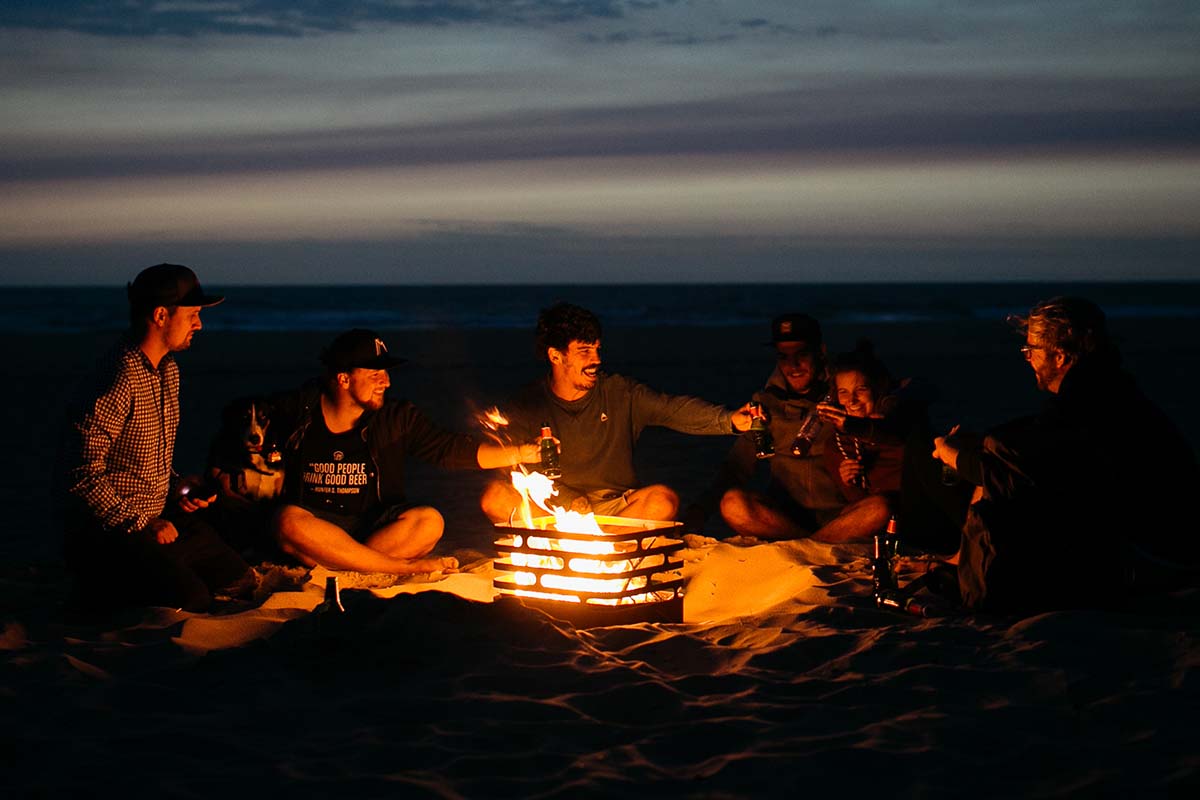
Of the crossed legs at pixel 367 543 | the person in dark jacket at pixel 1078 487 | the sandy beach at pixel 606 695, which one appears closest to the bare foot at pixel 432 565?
the crossed legs at pixel 367 543

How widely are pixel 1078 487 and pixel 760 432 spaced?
190 cm

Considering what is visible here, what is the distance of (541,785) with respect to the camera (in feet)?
10.9

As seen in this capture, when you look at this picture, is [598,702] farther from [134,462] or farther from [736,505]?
[736,505]

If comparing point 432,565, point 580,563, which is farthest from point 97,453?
point 580,563

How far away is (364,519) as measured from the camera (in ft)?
19.9

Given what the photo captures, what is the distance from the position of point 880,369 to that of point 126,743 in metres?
4.20

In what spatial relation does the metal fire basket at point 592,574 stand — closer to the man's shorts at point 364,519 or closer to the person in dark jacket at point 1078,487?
the man's shorts at point 364,519

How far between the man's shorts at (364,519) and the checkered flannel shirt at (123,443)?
928 mm

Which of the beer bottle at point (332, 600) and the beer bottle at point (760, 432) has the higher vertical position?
the beer bottle at point (760, 432)

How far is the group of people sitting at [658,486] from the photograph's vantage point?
454 centimetres

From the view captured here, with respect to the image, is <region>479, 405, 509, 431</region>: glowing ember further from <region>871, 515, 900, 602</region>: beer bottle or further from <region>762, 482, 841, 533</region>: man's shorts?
<region>871, 515, 900, 602</region>: beer bottle

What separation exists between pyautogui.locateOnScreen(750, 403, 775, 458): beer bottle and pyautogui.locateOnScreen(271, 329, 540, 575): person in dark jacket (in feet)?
3.61

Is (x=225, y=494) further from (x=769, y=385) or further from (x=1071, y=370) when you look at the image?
(x=1071, y=370)

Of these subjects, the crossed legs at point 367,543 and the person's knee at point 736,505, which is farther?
the person's knee at point 736,505
